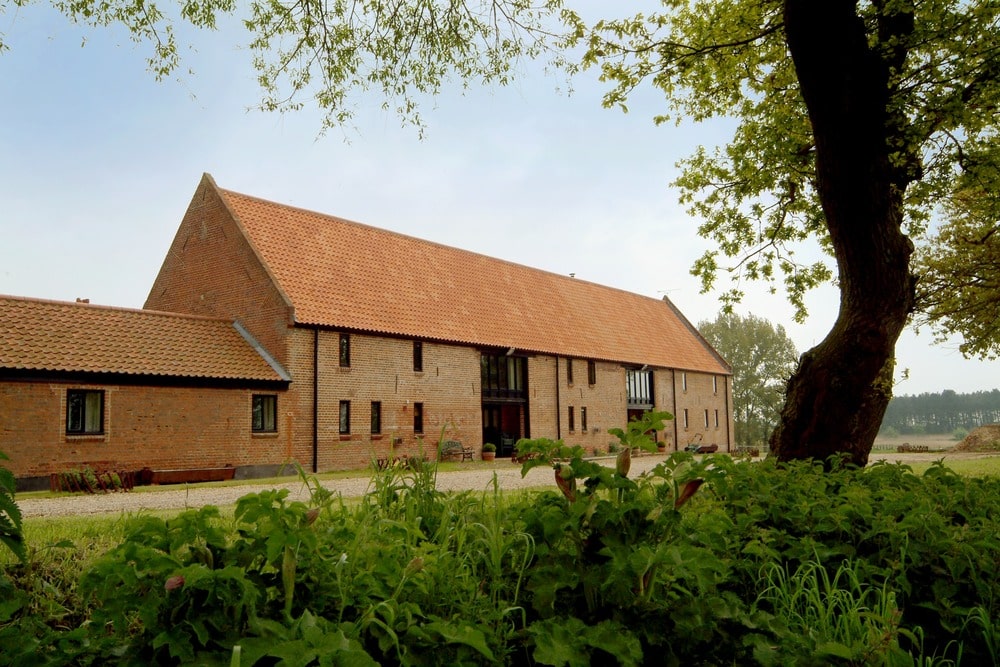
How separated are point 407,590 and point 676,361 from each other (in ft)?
142

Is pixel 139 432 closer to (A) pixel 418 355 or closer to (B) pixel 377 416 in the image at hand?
(B) pixel 377 416

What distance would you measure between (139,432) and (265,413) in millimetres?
4026

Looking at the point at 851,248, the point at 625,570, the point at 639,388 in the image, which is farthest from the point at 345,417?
the point at 625,570

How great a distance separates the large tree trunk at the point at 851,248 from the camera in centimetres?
768

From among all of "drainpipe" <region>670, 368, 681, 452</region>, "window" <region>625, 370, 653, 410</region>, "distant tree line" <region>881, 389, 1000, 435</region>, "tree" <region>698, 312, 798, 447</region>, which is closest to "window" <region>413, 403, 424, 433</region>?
"window" <region>625, 370, 653, 410</region>

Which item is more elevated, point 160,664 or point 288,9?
point 288,9

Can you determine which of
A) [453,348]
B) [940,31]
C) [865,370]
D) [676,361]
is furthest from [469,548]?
[676,361]

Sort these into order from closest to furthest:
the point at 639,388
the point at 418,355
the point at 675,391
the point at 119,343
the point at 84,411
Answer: the point at 84,411, the point at 119,343, the point at 418,355, the point at 639,388, the point at 675,391

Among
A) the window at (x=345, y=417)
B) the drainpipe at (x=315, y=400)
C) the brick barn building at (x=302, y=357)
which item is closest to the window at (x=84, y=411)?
the brick barn building at (x=302, y=357)

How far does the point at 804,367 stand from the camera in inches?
344

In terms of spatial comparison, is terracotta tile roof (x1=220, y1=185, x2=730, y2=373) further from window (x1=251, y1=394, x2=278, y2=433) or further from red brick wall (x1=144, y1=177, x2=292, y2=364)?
window (x1=251, y1=394, x2=278, y2=433)

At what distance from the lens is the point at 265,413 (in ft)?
81.7

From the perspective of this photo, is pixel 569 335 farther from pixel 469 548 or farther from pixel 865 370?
pixel 469 548

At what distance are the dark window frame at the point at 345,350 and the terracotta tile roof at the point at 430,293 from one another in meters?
0.53
